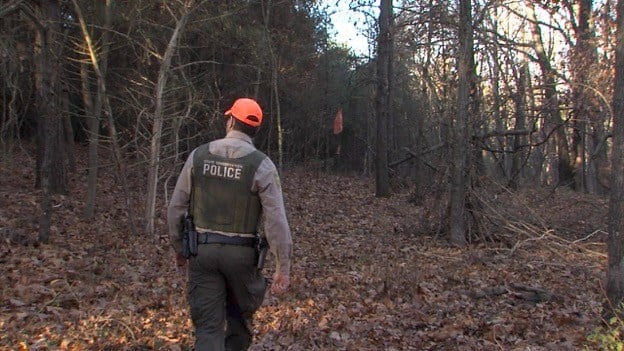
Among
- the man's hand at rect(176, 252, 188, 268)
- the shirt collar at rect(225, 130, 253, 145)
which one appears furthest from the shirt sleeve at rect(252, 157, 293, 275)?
the man's hand at rect(176, 252, 188, 268)

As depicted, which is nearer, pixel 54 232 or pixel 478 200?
pixel 54 232

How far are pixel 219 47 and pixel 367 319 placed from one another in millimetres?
13513

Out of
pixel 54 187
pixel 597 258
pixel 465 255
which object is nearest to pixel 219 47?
pixel 54 187

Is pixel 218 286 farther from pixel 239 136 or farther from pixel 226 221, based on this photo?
pixel 239 136

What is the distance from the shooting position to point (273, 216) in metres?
4.10

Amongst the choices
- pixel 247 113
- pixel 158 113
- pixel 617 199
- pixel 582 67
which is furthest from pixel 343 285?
pixel 582 67

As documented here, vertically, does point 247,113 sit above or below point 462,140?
below

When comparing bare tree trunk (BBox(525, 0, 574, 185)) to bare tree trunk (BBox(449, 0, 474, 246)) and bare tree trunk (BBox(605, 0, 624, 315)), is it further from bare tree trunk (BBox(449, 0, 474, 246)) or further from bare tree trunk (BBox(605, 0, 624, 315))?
bare tree trunk (BBox(605, 0, 624, 315))

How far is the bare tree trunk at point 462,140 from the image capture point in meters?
11.3

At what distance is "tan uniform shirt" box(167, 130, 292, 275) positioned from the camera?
4.11m

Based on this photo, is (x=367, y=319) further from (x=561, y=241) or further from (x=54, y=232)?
(x=54, y=232)

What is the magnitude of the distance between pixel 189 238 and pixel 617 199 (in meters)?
4.50

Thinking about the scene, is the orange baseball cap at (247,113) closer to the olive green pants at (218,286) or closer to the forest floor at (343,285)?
the olive green pants at (218,286)

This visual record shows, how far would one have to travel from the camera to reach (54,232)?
11.2 metres
